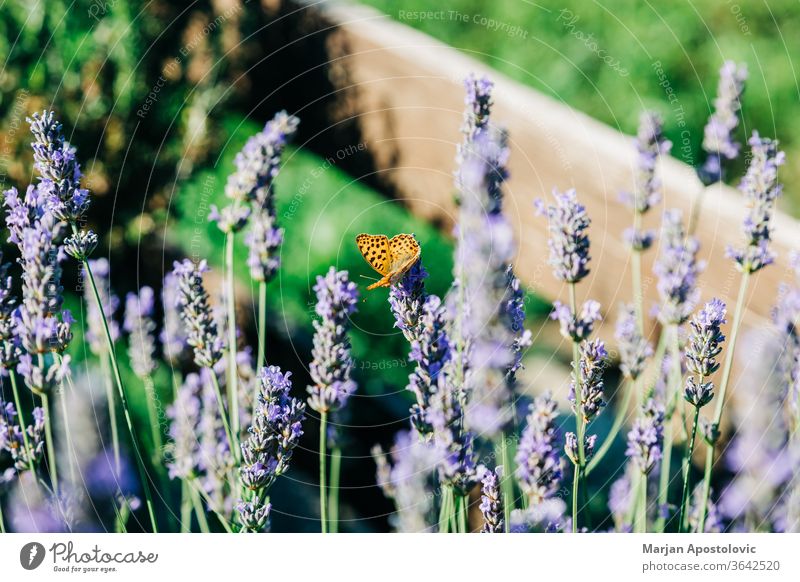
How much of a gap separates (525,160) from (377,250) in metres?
0.59

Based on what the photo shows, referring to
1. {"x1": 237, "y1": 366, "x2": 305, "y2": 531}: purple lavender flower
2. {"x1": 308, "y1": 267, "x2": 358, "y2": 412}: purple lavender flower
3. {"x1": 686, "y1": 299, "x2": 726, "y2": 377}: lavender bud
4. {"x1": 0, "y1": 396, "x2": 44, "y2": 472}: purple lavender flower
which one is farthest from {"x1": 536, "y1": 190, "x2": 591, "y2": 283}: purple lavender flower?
{"x1": 0, "y1": 396, "x2": 44, "y2": 472}: purple lavender flower

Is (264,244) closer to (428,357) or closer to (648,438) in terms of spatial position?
(428,357)

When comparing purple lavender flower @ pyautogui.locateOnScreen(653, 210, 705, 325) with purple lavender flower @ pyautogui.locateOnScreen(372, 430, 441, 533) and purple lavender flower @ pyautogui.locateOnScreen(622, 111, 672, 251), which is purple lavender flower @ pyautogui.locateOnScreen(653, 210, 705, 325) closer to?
purple lavender flower @ pyautogui.locateOnScreen(622, 111, 672, 251)

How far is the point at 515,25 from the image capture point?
2.22m

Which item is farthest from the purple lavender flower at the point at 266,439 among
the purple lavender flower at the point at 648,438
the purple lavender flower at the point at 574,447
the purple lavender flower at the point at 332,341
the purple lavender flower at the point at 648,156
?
the purple lavender flower at the point at 648,156

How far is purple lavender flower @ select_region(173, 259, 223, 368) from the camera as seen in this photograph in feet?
3.23

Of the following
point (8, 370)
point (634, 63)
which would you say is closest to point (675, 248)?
point (8, 370)

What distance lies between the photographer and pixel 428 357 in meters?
0.93

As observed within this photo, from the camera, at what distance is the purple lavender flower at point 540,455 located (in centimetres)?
97

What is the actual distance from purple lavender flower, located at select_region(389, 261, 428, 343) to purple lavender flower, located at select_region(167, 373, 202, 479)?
44cm

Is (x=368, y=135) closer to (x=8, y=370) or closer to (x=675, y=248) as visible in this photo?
(x=675, y=248)

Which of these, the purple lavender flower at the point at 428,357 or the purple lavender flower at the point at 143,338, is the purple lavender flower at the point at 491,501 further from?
the purple lavender flower at the point at 143,338

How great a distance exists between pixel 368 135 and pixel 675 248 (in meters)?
0.81

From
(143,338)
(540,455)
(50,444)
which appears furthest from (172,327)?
(540,455)
